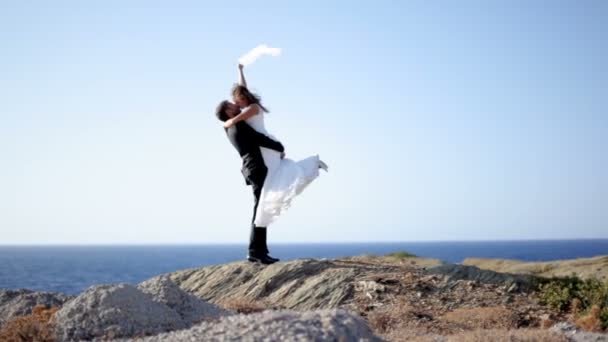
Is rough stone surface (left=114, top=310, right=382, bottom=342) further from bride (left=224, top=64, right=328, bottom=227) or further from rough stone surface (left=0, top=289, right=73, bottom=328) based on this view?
bride (left=224, top=64, right=328, bottom=227)

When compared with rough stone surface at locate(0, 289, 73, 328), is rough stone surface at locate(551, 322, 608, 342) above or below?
below

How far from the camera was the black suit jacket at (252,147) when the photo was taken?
1447cm

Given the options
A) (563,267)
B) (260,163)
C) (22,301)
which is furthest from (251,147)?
(563,267)

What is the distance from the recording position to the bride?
14.2 meters

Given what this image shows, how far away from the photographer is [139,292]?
420 inches

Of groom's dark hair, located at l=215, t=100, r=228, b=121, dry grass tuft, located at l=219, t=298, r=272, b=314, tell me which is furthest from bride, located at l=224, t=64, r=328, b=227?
dry grass tuft, located at l=219, t=298, r=272, b=314

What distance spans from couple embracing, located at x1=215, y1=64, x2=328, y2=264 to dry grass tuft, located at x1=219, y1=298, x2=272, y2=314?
1796 millimetres

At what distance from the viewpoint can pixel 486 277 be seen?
14.4 m

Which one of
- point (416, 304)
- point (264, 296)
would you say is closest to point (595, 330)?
point (416, 304)

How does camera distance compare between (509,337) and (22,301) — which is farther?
(22,301)

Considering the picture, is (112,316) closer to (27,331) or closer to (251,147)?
(27,331)

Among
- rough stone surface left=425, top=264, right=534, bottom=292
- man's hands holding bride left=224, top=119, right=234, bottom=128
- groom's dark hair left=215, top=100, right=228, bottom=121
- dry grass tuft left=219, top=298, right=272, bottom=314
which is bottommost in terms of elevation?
dry grass tuft left=219, top=298, right=272, bottom=314

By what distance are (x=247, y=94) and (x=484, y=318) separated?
19.6 ft

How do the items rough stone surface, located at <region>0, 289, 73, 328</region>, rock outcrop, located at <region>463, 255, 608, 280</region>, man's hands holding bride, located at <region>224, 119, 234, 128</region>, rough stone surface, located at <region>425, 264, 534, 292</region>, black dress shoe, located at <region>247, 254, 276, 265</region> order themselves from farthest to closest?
1. rock outcrop, located at <region>463, 255, 608, 280</region>
2. black dress shoe, located at <region>247, 254, 276, 265</region>
3. man's hands holding bride, located at <region>224, 119, 234, 128</region>
4. rough stone surface, located at <region>425, 264, 534, 292</region>
5. rough stone surface, located at <region>0, 289, 73, 328</region>
